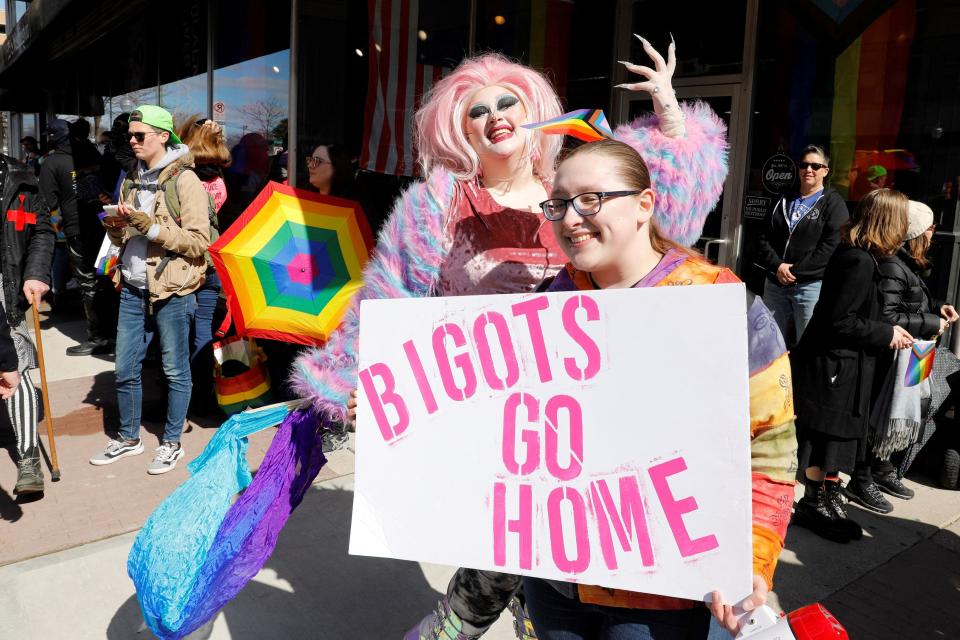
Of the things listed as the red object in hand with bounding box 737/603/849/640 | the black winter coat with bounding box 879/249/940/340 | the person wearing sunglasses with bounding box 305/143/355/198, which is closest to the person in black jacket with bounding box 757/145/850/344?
the black winter coat with bounding box 879/249/940/340

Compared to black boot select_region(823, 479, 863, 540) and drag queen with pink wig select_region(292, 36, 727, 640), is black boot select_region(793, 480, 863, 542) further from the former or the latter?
drag queen with pink wig select_region(292, 36, 727, 640)

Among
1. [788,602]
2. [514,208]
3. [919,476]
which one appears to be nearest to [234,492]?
[514,208]

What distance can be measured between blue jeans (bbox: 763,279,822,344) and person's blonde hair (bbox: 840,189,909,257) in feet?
4.93

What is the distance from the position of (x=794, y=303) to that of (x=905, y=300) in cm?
133

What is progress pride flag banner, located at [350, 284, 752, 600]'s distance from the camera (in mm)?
1269

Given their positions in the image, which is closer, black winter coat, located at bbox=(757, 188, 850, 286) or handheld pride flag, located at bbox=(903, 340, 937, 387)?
handheld pride flag, located at bbox=(903, 340, 937, 387)

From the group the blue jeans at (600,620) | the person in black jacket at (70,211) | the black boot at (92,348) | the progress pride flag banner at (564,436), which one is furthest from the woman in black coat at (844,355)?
the black boot at (92,348)

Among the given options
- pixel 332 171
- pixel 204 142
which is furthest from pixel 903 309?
pixel 204 142

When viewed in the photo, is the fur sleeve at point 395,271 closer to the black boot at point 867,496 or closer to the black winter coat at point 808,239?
the black boot at point 867,496

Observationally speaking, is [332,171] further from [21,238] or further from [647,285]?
[647,285]

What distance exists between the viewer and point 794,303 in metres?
4.95

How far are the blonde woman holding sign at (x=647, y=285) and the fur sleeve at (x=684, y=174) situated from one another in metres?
0.58

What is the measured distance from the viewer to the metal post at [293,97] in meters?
7.30

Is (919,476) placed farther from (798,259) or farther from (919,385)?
(798,259)
